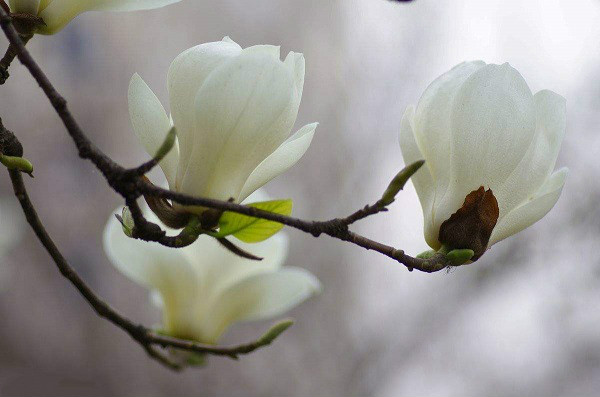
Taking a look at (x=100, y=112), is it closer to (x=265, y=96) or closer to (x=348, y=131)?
(x=348, y=131)

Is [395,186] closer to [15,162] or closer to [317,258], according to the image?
[15,162]

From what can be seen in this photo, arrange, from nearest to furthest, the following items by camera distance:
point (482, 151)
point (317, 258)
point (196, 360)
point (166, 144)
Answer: point (166, 144), point (482, 151), point (196, 360), point (317, 258)

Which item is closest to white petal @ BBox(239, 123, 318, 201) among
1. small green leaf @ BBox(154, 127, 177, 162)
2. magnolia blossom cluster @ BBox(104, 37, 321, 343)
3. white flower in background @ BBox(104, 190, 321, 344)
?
magnolia blossom cluster @ BBox(104, 37, 321, 343)

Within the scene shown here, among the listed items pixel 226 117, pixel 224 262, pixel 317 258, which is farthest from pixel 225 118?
pixel 317 258

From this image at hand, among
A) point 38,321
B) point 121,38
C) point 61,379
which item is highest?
point 121,38

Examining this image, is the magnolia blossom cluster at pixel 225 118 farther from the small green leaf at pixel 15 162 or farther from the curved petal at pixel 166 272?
the curved petal at pixel 166 272

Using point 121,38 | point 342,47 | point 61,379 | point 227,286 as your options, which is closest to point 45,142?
point 121,38

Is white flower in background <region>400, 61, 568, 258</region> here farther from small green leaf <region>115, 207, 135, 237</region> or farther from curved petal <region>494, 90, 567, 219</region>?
small green leaf <region>115, 207, 135, 237</region>
